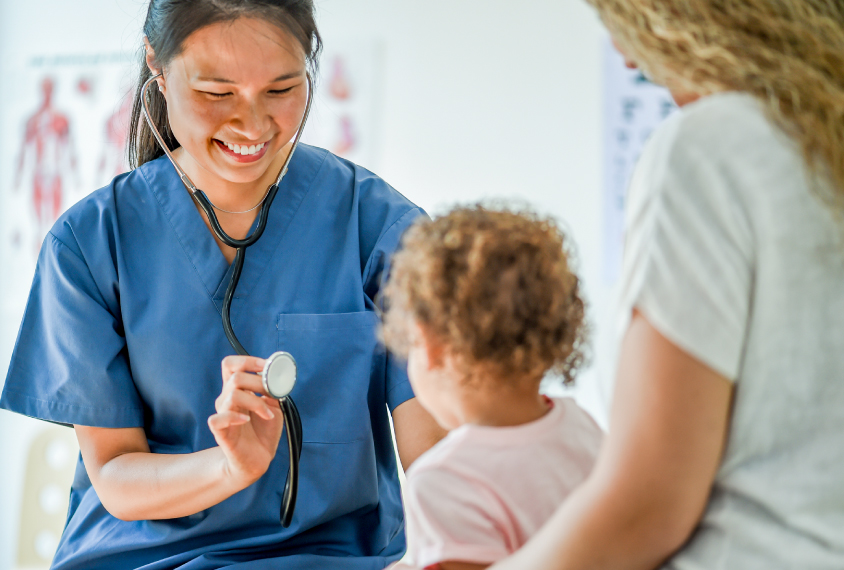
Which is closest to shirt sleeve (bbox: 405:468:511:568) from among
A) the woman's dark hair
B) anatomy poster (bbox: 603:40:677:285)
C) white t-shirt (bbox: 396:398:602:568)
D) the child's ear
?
white t-shirt (bbox: 396:398:602:568)

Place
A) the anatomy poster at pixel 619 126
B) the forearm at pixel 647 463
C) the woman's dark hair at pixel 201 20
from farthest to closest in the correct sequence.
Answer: the anatomy poster at pixel 619 126, the woman's dark hair at pixel 201 20, the forearm at pixel 647 463

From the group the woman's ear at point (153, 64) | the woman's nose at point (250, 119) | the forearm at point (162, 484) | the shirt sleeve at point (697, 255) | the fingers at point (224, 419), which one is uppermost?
the woman's ear at point (153, 64)

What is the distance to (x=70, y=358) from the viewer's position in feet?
3.66

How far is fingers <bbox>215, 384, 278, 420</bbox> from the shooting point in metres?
0.90

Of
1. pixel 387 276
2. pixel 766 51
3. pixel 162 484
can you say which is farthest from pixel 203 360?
pixel 766 51

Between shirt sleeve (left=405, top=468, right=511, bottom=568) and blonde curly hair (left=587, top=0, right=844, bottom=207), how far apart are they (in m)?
0.41

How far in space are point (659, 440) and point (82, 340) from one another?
2.90 ft

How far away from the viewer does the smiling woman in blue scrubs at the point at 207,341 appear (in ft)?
3.60

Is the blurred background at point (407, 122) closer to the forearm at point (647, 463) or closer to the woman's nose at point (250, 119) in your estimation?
the woman's nose at point (250, 119)

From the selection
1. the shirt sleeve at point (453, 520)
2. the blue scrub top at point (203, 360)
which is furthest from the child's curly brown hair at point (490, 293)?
the blue scrub top at point (203, 360)

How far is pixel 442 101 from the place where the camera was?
271 centimetres

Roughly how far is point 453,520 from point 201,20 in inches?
32.6

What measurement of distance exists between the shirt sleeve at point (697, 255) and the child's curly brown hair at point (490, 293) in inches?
6.1

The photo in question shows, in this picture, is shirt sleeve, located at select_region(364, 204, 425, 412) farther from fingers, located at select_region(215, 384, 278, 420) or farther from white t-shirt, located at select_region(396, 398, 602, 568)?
white t-shirt, located at select_region(396, 398, 602, 568)
